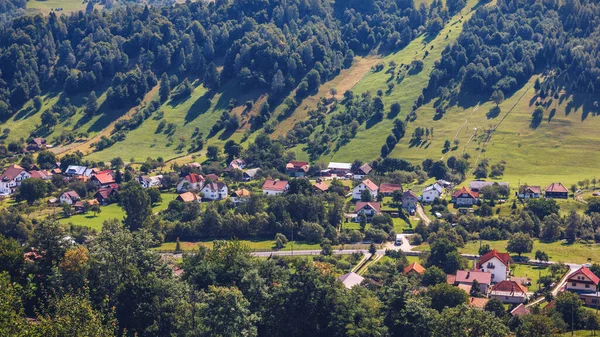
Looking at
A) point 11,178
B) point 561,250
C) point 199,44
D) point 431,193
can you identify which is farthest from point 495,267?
point 199,44

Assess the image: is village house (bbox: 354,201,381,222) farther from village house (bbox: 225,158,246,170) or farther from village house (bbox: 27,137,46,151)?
village house (bbox: 27,137,46,151)

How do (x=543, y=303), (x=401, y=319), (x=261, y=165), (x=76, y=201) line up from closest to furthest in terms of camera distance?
1. (x=401, y=319)
2. (x=543, y=303)
3. (x=76, y=201)
4. (x=261, y=165)

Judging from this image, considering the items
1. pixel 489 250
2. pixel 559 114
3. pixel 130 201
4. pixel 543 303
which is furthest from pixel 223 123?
pixel 543 303

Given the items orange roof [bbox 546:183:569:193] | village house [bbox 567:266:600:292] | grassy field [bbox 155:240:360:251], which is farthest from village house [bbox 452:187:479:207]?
village house [bbox 567:266:600:292]

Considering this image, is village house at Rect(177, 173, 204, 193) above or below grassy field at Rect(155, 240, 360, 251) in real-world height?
below

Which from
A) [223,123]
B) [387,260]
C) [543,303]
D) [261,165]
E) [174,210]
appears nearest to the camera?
[543,303]

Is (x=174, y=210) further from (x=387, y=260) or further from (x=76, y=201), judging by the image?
(x=387, y=260)
